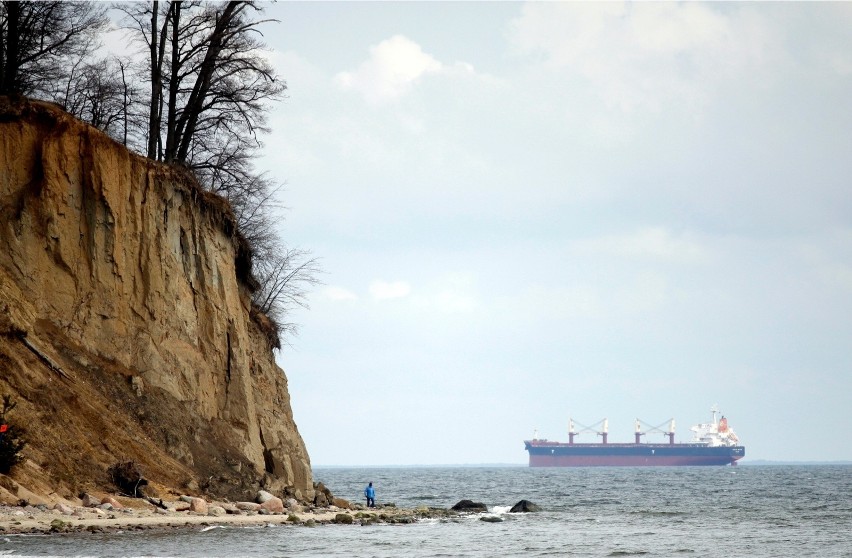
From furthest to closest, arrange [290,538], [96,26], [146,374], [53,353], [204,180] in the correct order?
[204,180] < [96,26] < [146,374] < [53,353] < [290,538]

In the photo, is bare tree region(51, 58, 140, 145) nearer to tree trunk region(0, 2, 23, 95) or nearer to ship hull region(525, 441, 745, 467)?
tree trunk region(0, 2, 23, 95)

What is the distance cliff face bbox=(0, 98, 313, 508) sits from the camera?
2584cm

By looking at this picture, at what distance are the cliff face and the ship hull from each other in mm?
145665

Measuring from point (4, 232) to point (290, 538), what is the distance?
1113cm

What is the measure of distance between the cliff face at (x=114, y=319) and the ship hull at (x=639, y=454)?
146 metres

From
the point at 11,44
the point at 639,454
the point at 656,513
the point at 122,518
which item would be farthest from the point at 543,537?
the point at 639,454

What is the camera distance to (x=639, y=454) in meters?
171

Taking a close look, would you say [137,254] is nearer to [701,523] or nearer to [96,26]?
[96,26]

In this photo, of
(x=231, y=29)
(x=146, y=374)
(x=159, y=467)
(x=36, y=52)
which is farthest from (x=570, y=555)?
(x=36, y=52)

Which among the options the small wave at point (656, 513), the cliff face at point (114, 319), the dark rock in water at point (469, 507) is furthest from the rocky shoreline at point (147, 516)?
the small wave at point (656, 513)

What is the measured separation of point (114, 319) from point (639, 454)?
15170 cm

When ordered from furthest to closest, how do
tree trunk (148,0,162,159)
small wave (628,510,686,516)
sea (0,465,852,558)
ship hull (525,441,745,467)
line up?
ship hull (525,441,745,467)
small wave (628,510,686,516)
tree trunk (148,0,162,159)
sea (0,465,852,558)

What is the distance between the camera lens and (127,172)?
29.8 metres

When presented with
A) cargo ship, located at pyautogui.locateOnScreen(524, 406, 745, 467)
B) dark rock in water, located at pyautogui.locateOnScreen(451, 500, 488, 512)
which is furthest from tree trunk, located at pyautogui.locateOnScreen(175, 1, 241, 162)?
cargo ship, located at pyautogui.locateOnScreen(524, 406, 745, 467)
